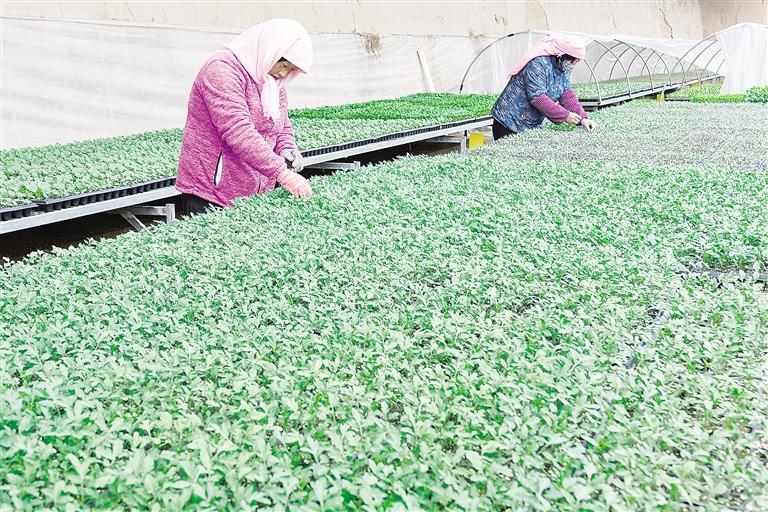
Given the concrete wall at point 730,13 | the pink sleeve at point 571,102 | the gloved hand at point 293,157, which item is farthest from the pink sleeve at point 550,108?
the concrete wall at point 730,13

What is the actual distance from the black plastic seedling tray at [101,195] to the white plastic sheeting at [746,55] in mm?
10976

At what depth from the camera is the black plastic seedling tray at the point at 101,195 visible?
482cm

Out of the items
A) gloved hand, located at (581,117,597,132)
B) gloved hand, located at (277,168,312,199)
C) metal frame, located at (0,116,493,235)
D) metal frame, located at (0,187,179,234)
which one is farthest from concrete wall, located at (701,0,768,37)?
gloved hand, located at (277,168,312,199)

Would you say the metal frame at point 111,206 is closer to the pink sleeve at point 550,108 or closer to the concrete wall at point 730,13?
the pink sleeve at point 550,108

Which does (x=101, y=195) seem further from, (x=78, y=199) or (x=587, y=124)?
(x=587, y=124)

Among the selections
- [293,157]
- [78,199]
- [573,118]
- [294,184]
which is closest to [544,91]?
[573,118]

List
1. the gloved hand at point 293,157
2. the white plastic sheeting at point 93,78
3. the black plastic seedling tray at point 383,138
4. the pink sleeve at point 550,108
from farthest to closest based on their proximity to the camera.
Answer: the white plastic sheeting at point 93,78
the black plastic seedling tray at point 383,138
the pink sleeve at point 550,108
the gloved hand at point 293,157

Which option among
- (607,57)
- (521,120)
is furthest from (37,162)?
(607,57)

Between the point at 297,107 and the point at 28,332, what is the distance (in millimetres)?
10019

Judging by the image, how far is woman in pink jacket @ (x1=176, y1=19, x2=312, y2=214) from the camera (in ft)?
12.3

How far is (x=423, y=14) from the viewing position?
1509 cm

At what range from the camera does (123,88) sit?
8.90 m

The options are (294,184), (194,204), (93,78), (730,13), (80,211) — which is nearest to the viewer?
(294,184)

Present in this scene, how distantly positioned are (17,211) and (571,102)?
15.8ft
